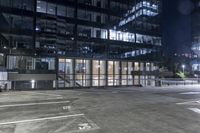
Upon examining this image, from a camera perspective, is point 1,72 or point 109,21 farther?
point 109,21

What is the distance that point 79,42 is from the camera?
4381 centimetres

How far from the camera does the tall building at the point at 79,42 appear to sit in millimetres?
27078

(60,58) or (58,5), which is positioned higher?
(58,5)

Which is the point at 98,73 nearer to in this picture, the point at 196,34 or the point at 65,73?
the point at 65,73

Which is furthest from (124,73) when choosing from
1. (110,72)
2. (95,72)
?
(95,72)

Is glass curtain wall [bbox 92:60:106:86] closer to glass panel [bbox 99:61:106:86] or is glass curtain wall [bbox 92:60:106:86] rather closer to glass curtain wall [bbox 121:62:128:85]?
glass panel [bbox 99:61:106:86]

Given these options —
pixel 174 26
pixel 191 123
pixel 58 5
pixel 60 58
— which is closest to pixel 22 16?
pixel 58 5

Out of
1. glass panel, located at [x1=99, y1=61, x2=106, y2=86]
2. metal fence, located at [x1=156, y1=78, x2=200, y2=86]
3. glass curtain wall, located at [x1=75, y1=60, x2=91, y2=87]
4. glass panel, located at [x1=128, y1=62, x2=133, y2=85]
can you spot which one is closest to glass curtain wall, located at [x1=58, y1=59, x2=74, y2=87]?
glass curtain wall, located at [x1=75, y1=60, x2=91, y2=87]

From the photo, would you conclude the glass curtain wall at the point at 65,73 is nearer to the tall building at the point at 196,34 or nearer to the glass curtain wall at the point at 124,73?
the glass curtain wall at the point at 124,73

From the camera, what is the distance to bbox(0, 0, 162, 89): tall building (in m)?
27.1

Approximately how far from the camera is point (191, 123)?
9.18 m

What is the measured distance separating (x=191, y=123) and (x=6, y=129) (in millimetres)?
8121

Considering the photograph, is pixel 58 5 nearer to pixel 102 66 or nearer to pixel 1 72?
pixel 102 66

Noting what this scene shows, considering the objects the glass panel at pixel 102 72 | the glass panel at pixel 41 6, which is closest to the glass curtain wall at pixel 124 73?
the glass panel at pixel 102 72
